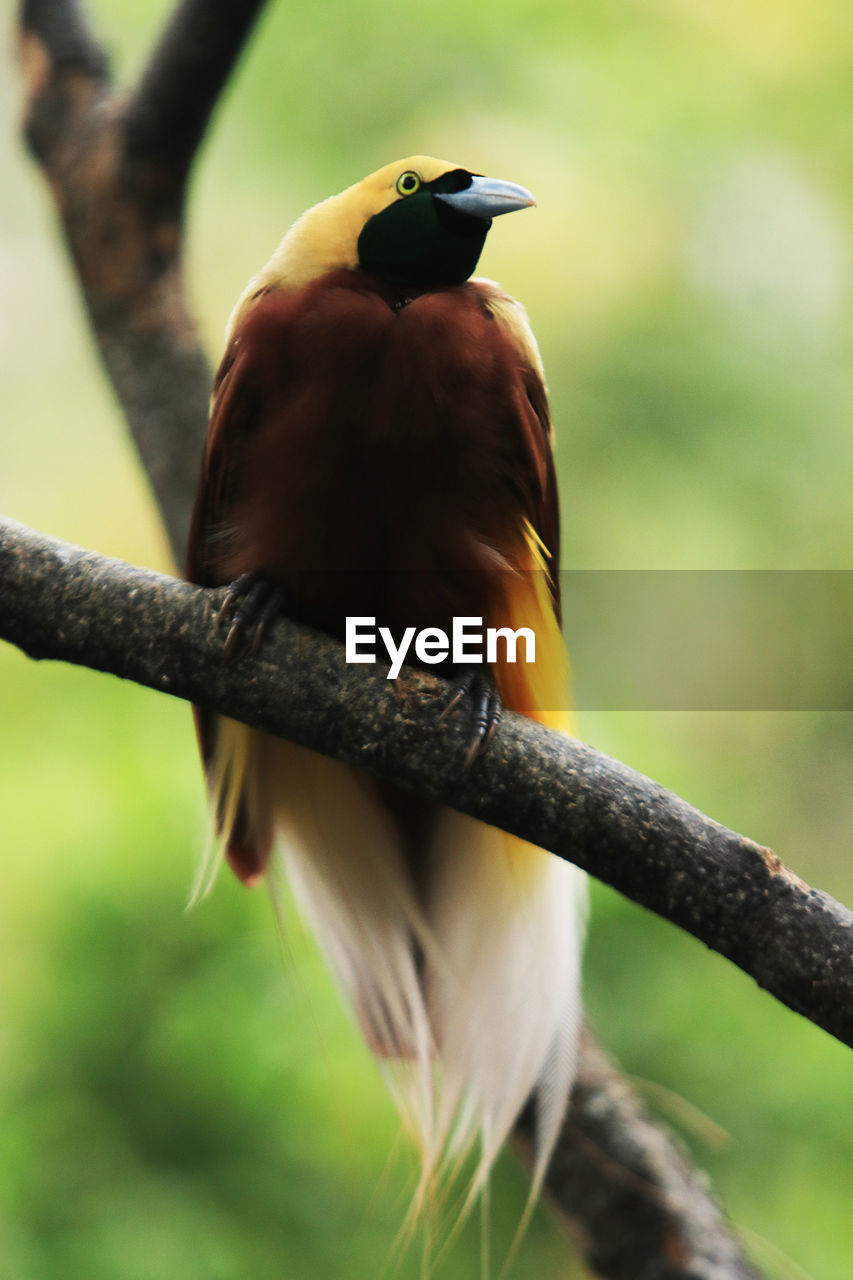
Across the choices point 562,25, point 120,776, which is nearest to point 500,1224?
point 120,776

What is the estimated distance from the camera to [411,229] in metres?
1.19

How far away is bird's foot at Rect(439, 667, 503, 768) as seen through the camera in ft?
3.10

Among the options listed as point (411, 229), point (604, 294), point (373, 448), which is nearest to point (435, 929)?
point (373, 448)

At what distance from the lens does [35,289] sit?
3.36 meters

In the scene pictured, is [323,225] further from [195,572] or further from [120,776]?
[120,776]

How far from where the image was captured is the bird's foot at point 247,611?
98cm

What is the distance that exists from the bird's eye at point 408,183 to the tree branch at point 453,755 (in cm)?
49

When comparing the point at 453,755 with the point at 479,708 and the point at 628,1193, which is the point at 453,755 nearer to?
the point at 479,708

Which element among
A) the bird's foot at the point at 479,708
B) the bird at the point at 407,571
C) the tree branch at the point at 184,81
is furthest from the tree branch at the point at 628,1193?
the tree branch at the point at 184,81

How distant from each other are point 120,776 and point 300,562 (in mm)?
1551

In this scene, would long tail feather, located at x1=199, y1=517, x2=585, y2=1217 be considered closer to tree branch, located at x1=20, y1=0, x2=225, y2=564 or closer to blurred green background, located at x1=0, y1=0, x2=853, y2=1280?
tree branch, located at x1=20, y1=0, x2=225, y2=564

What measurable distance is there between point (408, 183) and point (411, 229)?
0.23 feet

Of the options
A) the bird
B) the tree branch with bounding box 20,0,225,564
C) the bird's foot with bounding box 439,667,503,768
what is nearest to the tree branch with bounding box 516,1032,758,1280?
the bird

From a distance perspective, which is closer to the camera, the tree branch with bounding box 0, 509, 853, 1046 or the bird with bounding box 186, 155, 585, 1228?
the tree branch with bounding box 0, 509, 853, 1046
